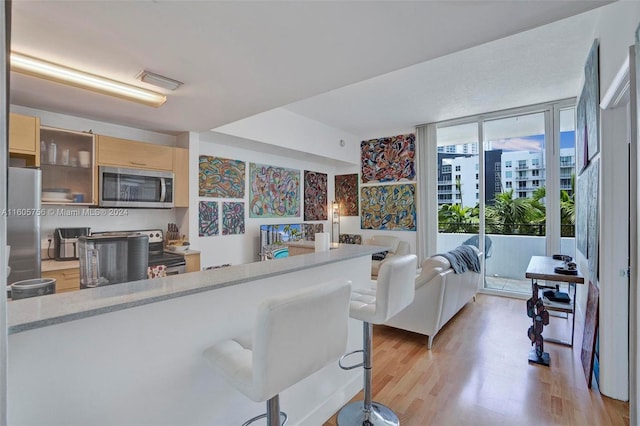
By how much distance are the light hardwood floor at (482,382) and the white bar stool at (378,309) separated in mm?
130

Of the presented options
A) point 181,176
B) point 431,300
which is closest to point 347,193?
point 181,176

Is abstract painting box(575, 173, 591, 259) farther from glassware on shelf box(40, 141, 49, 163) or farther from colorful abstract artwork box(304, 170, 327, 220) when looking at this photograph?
glassware on shelf box(40, 141, 49, 163)

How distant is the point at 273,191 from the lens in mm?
5191

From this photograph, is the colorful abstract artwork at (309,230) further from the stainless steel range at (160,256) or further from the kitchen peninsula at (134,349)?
the kitchen peninsula at (134,349)

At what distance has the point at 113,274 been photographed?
164cm

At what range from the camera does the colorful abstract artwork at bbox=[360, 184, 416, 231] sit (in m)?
5.75

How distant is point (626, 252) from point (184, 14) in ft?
10.5

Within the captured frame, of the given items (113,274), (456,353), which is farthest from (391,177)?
(113,274)

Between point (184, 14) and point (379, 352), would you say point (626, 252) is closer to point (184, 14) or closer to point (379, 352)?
point (379, 352)

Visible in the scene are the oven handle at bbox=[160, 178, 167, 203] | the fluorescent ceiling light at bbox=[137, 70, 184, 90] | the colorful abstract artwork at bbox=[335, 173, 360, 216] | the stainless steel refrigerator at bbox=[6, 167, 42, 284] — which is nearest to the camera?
the fluorescent ceiling light at bbox=[137, 70, 184, 90]

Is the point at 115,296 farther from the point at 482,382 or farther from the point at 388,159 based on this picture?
the point at 388,159

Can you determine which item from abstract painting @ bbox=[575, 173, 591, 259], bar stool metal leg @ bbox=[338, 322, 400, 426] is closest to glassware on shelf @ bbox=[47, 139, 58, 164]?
bar stool metal leg @ bbox=[338, 322, 400, 426]

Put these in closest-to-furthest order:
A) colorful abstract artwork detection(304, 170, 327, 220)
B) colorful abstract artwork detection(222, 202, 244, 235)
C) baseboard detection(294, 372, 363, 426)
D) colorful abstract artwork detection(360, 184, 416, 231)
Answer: baseboard detection(294, 372, 363, 426), colorful abstract artwork detection(222, 202, 244, 235), colorful abstract artwork detection(360, 184, 416, 231), colorful abstract artwork detection(304, 170, 327, 220)

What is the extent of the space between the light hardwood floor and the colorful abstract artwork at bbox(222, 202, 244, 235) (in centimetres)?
246
